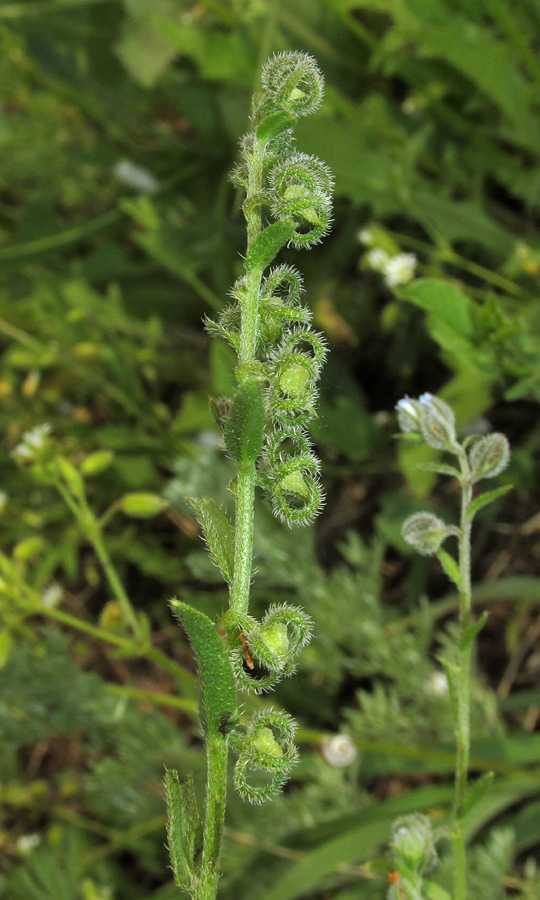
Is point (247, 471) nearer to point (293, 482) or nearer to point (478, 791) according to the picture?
point (293, 482)

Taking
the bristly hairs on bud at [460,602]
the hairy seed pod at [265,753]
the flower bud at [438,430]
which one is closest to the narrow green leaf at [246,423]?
the hairy seed pod at [265,753]

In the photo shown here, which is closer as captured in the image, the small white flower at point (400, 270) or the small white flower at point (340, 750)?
the small white flower at point (340, 750)

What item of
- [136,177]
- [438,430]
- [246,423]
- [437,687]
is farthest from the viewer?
[136,177]

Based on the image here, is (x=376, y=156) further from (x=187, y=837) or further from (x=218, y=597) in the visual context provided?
(x=187, y=837)

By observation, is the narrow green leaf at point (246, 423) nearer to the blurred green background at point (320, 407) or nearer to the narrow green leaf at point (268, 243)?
the narrow green leaf at point (268, 243)

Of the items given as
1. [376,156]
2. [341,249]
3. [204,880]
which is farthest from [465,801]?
[341,249]

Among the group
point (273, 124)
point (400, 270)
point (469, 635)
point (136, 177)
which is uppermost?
point (136, 177)

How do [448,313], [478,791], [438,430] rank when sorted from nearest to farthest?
[478,791]
[438,430]
[448,313]

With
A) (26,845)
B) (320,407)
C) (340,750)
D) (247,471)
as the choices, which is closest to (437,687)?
(340,750)
